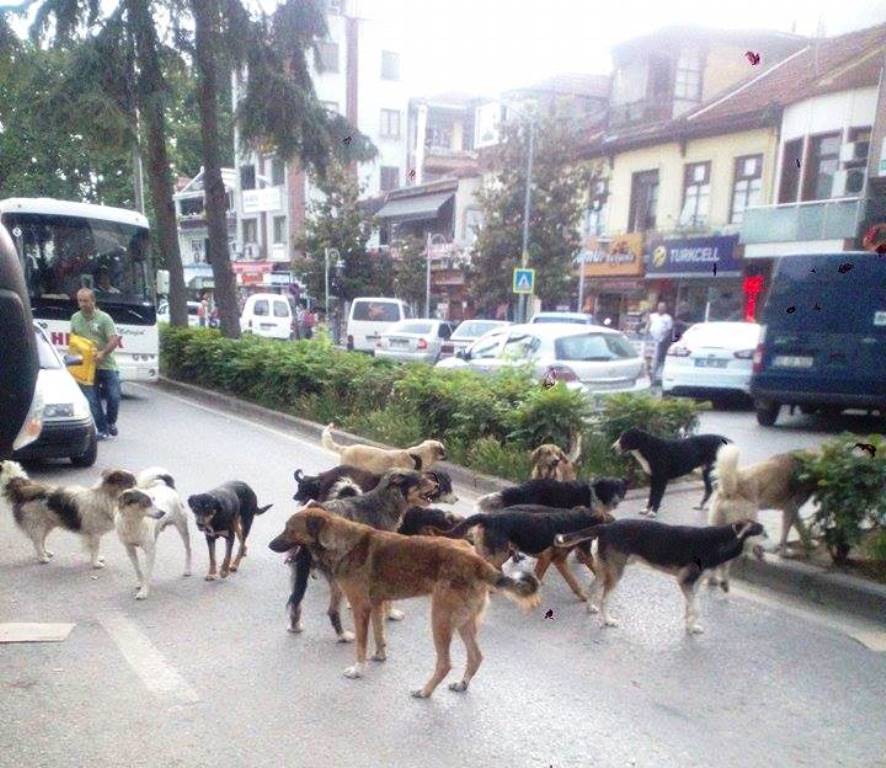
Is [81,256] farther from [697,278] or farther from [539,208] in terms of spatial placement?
[697,278]

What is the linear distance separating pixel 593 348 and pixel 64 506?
7.40 meters

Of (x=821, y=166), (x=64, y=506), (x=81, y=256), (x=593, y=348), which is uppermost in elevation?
(x=821, y=166)

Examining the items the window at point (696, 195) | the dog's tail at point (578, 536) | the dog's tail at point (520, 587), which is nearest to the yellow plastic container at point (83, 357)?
the dog's tail at point (578, 536)

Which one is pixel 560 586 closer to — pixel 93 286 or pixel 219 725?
pixel 219 725

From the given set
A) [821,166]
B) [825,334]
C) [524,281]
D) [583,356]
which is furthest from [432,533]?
[524,281]

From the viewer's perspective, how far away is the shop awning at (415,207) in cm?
3203

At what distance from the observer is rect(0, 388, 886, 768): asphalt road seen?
333cm

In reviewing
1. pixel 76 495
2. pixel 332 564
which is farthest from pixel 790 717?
pixel 76 495

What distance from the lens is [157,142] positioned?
56.7 feet

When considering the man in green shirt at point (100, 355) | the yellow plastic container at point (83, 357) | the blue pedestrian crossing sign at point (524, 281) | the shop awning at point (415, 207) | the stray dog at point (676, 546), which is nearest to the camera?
the stray dog at point (676, 546)

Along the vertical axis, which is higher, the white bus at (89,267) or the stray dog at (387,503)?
the white bus at (89,267)

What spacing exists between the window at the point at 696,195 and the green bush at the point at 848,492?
17.1 m

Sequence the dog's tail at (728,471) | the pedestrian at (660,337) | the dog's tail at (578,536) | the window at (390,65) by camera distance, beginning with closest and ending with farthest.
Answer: the dog's tail at (578,536) → the dog's tail at (728,471) → the pedestrian at (660,337) → the window at (390,65)

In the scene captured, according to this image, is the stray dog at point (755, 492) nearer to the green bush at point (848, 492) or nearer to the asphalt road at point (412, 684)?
the green bush at point (848, 492)
